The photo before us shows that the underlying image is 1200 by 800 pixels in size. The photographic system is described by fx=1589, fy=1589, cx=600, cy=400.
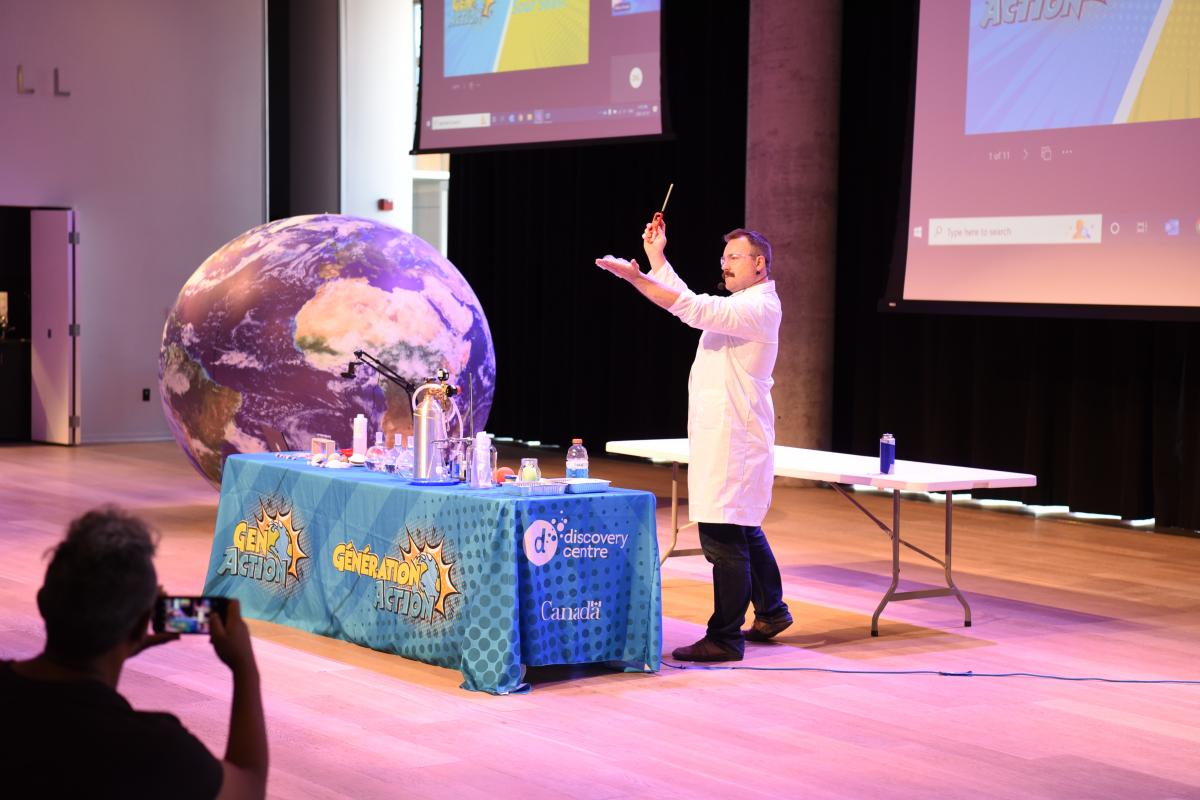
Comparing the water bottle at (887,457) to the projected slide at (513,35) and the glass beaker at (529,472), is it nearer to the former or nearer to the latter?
the glass beaker at (529,472)

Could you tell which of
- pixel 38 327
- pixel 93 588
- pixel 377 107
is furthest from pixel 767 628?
pixel 377 107

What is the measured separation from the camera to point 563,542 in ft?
17.7

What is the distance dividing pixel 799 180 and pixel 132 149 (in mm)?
6242

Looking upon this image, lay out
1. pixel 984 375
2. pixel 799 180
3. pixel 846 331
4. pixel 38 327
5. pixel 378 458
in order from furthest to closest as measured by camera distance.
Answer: pixel 38 327
pixel 846 331
pixel 799 180
pixel 984 375
pixel 378 458

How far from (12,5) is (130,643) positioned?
12.5 meters

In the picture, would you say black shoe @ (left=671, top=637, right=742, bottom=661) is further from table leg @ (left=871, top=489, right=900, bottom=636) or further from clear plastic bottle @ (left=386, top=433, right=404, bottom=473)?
clear plastic bottle @ (left=386, top=433, right=404, bottom=473)

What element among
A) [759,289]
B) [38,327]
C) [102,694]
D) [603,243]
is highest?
[603,243]

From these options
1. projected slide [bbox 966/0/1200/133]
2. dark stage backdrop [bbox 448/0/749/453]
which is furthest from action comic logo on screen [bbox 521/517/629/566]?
dark stage backdrop [bbox 448/0/749/453]

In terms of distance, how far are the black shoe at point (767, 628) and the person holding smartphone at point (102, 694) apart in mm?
4244

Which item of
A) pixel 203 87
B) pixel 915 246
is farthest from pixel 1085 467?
pixel 203 87

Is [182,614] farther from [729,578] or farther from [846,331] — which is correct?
[846,331]

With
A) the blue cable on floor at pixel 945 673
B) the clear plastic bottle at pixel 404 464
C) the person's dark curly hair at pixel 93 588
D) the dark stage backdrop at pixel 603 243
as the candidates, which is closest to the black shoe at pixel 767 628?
the blue cable on floor at pixel 945 673

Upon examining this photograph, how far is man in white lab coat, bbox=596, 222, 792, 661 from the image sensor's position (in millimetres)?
5820

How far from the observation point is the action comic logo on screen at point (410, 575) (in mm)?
5551
